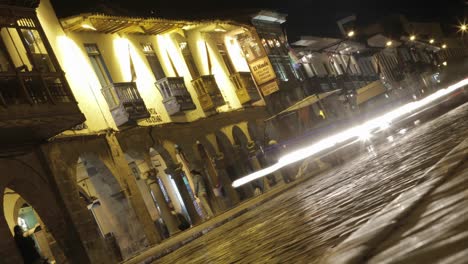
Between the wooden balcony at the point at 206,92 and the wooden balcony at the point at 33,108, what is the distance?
10788mm

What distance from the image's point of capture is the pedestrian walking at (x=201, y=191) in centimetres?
2375

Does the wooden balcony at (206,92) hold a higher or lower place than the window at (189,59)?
lower

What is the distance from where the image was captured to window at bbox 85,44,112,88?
23.1 m

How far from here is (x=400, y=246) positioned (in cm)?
248

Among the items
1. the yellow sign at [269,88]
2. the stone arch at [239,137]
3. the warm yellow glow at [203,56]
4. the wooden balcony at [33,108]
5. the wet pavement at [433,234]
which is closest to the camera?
the wet pavement at [433,234]

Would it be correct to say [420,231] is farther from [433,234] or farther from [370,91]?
[370,91]

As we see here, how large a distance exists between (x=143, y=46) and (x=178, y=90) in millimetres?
2458

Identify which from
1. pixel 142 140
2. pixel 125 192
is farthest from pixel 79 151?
pixel 142 140

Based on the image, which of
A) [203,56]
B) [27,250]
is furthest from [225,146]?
[27,250]

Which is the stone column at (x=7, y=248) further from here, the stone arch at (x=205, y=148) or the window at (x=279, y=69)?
the window at (x=279, y=69)

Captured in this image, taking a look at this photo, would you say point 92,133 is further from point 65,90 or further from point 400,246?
point 400,246

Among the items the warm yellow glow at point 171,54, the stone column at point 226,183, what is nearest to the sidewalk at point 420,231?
the stone column at point 226,183

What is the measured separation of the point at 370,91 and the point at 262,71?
38.4ft

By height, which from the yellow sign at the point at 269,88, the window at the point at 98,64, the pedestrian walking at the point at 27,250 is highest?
the window at the point at 98,64
